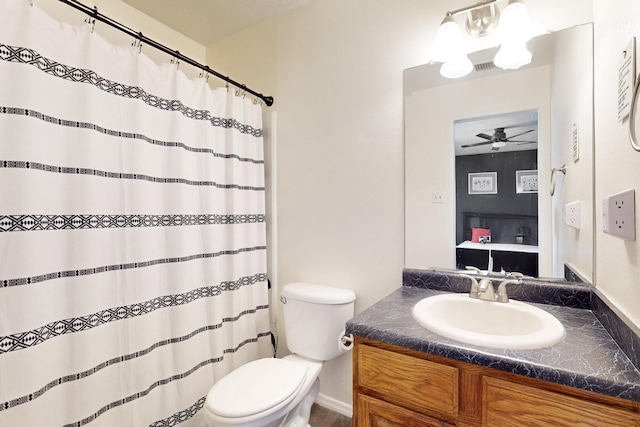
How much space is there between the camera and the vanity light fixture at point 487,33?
1.15 meters

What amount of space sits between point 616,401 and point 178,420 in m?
1.66

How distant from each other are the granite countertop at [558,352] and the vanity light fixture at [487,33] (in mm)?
1025

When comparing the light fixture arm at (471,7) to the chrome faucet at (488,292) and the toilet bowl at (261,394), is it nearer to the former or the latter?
the chrome faucet at (488,292)

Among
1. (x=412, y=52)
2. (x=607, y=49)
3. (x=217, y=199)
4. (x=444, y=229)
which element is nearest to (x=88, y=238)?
(x=217, y=199)

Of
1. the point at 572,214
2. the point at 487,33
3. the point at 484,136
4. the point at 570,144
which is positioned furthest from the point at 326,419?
the point at 487,33

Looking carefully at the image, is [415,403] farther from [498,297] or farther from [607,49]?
[607,49]

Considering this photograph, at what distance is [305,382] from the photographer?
1334 mm

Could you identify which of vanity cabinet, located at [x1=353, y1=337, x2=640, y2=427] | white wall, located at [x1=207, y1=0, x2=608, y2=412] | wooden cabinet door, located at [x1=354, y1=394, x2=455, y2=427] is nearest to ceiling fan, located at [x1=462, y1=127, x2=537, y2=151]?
white wall, located at [x1=207, y1=0, x2=608, y2=412]

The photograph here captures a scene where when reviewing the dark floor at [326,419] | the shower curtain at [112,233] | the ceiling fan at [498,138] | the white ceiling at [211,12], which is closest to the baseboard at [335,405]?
the dark floor at [326,419]

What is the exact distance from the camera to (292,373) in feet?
4.35

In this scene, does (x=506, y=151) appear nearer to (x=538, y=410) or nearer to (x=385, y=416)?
(x=538, y=410)

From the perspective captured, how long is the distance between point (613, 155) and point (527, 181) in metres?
0.34

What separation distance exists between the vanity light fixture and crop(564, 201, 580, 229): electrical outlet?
609 millimetres

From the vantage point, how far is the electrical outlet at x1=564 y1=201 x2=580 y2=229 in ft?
3.73
